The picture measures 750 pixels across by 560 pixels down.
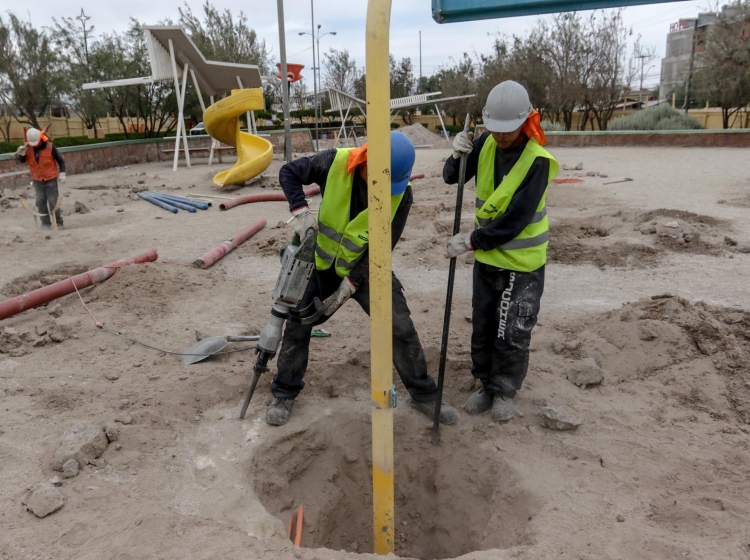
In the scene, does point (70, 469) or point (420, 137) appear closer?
point (70, 469)

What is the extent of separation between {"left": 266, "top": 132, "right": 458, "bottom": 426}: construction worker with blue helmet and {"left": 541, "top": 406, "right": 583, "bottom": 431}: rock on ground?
1.77 feet

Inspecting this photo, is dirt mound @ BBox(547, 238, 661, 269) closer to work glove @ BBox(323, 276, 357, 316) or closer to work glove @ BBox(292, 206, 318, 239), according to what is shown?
work glove @ BBox(323, 276, 357, 316)

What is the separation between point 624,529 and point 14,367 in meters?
3.93

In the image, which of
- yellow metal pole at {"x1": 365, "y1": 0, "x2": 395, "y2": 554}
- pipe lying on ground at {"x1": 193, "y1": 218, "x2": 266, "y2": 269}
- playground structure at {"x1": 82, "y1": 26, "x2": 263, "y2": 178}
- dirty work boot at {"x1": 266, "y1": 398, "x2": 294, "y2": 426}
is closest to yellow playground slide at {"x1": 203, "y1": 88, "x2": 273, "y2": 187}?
playground structure at {"x1": 82, "y1": 26, "x2": 263, "y2": 178}

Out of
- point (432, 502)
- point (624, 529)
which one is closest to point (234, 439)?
point (432, 502)

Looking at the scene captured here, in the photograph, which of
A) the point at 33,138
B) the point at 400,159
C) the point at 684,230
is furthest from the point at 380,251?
the point at 33,138

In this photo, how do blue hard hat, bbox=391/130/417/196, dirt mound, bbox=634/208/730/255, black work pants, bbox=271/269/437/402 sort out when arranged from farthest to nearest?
dirt mound, bbox=634/208/730/255
black work pants, bbox=271/269/437/402
blue hard hat, bbox=391/130/417/196

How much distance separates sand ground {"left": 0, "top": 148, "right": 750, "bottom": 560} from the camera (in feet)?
8.17

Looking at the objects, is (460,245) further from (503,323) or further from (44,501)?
(44,501)

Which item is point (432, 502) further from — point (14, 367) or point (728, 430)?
point (14, 367)

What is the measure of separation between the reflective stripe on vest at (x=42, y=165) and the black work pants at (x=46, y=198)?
0.26ft

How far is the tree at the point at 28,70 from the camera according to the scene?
69.5 feet

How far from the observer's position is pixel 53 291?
5129mm

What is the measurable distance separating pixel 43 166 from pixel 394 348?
26.4 feet
